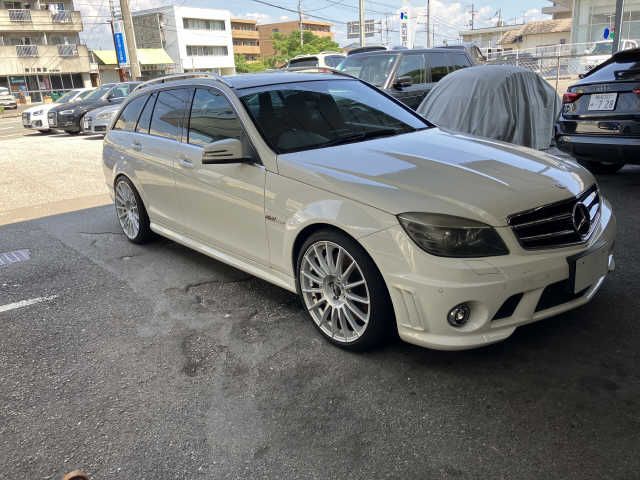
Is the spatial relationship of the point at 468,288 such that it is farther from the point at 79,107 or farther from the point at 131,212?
the point at 79,107

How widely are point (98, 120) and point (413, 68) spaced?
9543 mm

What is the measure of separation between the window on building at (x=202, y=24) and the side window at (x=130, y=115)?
2840 inches

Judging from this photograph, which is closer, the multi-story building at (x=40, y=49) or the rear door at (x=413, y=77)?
the rear door at (x=413, y=77)

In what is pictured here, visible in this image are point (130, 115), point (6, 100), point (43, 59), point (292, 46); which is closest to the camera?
point (130, 115)

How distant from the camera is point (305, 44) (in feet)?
256

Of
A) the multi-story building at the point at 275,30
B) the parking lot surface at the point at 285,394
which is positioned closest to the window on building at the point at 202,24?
the multi-story building at the point at 275,30

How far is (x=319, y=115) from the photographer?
3.88 m

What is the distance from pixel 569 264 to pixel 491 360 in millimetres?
665

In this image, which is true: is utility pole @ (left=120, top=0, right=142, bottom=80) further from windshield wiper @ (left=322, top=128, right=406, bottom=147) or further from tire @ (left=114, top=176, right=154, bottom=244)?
windshield wiper @ (left=322, top=128, right=406, bottom=147)

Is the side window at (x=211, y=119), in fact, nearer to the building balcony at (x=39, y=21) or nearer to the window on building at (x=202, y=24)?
the building balcony at (x=39, y=21)

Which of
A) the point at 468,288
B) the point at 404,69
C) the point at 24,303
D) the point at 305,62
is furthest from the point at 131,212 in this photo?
the point at 305,62

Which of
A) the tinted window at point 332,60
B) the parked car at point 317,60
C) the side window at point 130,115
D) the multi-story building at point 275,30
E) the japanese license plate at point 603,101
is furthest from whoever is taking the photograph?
the multi-story building at point 275,30

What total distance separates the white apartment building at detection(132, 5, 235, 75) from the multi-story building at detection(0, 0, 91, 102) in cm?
1602

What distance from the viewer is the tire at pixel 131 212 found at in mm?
5215
